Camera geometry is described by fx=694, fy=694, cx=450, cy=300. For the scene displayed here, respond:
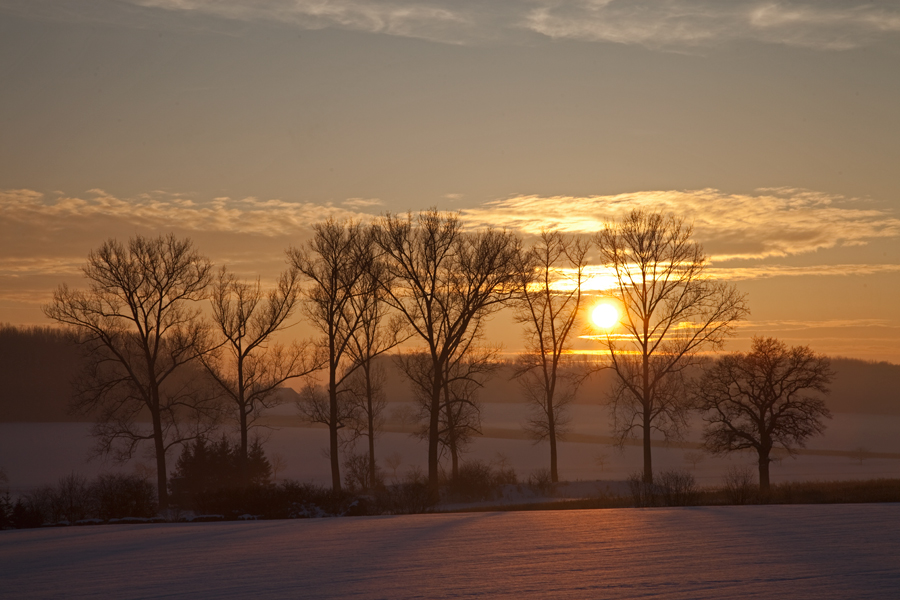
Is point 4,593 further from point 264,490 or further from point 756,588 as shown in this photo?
point 264,490

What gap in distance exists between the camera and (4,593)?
9672 millimetres

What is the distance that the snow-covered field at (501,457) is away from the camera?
6900 centimetres

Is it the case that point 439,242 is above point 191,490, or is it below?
above

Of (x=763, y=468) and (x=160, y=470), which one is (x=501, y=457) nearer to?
(x=763, y=468)

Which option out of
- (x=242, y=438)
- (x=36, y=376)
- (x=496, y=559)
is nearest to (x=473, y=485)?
(x=242, y=438)

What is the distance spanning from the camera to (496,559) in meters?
11.0

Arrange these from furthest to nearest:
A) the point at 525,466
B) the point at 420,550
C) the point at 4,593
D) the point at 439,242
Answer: the point at 525,466 < the point at 439,242 < the point at 420,550 < the point at 4,593

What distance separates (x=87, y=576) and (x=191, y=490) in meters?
26.0

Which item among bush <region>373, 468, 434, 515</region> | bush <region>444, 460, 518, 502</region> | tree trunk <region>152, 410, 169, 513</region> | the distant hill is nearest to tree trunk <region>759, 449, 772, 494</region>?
bush <region>444, 460, 518, 502</region>

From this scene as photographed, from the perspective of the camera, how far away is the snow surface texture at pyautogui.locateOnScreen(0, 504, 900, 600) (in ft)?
29.3

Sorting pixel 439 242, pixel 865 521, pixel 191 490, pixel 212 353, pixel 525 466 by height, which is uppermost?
pixel 439 242

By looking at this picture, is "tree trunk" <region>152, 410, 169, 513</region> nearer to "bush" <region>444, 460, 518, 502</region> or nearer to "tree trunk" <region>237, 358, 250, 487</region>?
"tree trunk" <region>237, 358, 250, 487</region>

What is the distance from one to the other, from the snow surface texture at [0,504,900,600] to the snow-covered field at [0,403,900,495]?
4588 cm

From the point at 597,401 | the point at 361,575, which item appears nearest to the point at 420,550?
the point at 361,575
